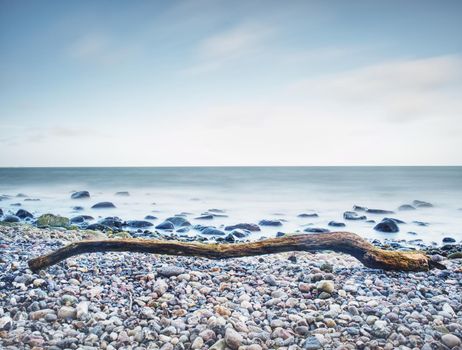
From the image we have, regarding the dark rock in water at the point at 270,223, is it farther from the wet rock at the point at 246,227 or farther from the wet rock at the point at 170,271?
the wet rock at the point at 170,271

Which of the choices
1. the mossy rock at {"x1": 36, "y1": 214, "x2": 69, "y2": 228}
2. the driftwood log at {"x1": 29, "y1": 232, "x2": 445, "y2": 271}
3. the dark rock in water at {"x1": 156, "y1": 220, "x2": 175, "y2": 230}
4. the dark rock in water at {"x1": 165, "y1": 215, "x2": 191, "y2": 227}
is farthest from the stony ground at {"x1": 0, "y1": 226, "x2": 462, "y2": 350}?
the dark rock in water at {"x1": 165, "y1": 215, "x2": 191, "y2": 227}

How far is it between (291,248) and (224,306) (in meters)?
1.40

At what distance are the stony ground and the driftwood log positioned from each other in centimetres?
15

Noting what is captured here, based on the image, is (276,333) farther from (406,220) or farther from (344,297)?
(406,220)

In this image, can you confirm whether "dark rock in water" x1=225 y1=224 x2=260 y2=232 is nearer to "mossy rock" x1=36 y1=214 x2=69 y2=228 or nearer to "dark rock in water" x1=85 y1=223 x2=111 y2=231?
"dark rock in water" x1=85 y1=223 x2=111 y2=231

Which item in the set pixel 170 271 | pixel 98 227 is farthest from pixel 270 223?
pixel 170 271

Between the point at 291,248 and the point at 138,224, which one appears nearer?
the point at 291,248

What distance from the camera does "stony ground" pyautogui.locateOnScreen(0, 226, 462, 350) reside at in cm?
286

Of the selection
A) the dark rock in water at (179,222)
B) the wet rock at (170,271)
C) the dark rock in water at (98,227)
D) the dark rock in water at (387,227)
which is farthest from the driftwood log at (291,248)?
the dark rock in water at (179,222)

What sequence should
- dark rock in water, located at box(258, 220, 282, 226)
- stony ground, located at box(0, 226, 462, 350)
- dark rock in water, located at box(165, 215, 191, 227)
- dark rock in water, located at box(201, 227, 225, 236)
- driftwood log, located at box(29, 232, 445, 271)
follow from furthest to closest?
dark rock in water, located at box(258, 220, 282, 226) → dark rock in water, located at box(165, 215, 191, 227) → dark rock in water, located at box(201, 227, 225, 236) → driftwood log, located at box(29, 232, 445, 271) → stony ground, located at box(0, 226, 462, 350)

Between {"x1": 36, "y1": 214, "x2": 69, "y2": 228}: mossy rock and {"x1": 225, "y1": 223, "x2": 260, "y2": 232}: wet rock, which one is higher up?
{"x1": 36, "y1": 214, "x2": 69, "y2": 228}: mossy rock

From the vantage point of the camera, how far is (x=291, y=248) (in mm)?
4508

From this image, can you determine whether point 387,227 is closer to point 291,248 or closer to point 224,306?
point 291,248

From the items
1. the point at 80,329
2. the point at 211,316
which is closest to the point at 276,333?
the point at 211,316
